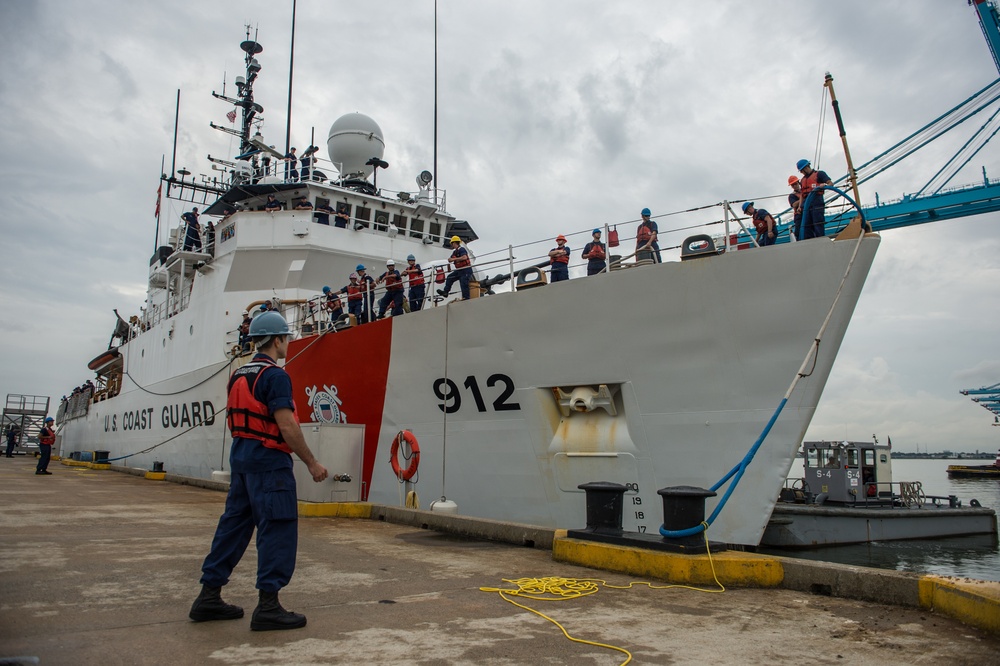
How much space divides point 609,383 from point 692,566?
2920 millimetres

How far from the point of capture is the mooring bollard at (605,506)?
489 centimetres

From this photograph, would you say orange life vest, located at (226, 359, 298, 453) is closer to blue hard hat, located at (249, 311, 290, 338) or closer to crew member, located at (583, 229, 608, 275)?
blue hard hat, located at (249, 311, 290, 338)

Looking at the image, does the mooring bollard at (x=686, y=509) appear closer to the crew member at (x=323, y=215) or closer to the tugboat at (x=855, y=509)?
the tugboat at (x=855, y=509)

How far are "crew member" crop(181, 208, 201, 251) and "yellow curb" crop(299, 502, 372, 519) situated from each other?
9.61 m

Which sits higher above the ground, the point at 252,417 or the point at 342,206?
the point at 342,206

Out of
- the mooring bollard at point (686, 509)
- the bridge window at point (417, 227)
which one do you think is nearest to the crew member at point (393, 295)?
the bridge window at point (417, 227)

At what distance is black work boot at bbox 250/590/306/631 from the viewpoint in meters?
2.91

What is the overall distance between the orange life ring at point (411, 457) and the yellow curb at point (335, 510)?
700mm

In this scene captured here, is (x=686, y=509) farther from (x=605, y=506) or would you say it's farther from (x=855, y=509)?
(x=855, y=509)

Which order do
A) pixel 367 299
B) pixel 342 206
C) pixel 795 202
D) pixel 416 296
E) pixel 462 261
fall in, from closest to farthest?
pixel 795 202
pixel 462 261
pixel 416 296
pixel 367 299
pixel 342 206

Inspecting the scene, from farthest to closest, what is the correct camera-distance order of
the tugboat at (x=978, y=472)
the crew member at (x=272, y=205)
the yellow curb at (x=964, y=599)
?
the tugboat at (x=978, y=472) → the crew member at (x=272, y=205) → the yellow curb at (x=964, y=599)

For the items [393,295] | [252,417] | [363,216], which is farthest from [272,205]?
[252,417]

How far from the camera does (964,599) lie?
10.5ft

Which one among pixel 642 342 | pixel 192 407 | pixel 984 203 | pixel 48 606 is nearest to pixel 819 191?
pixel 642 342
